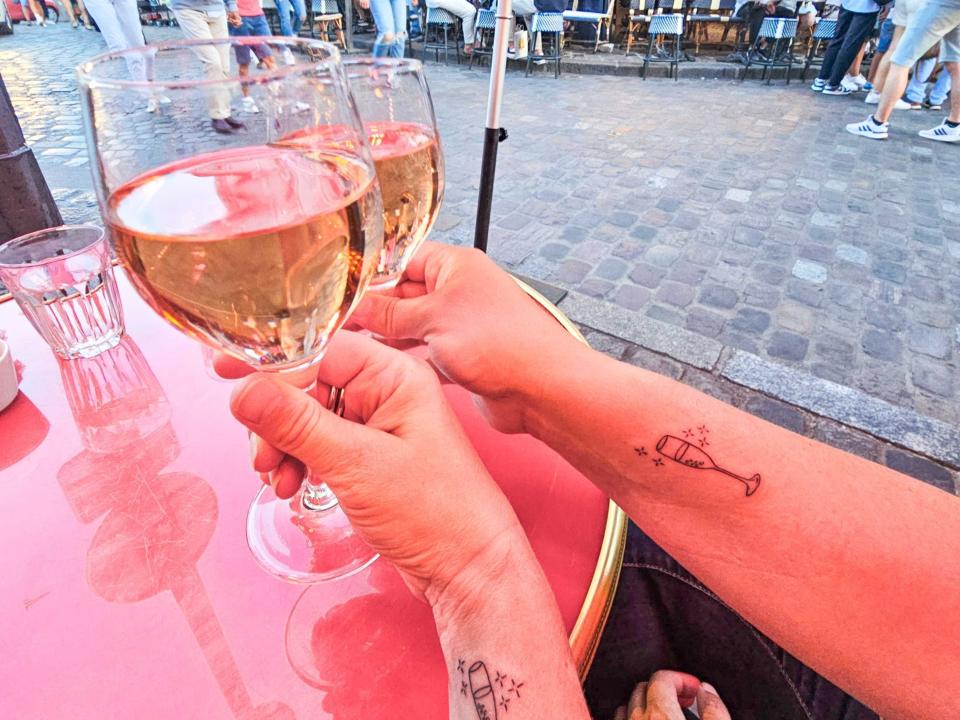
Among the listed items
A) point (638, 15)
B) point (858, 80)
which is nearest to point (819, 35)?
point (858, 80)

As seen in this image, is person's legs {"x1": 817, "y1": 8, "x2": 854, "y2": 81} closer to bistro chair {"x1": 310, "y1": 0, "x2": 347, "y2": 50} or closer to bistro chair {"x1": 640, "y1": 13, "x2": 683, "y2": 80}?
bistro chair {"x1": 640, "y1": 13, "x2": 683, "y2": 80}

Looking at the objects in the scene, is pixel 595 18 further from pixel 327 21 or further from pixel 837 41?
pixel 327 21

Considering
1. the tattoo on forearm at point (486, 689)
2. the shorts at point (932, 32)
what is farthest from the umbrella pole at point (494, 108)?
the shorts at point (932, 32)

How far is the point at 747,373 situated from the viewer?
10.1ft

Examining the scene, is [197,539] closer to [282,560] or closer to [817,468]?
[282,560]

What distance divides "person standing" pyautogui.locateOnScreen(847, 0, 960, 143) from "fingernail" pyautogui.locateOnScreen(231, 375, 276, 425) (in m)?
8.35

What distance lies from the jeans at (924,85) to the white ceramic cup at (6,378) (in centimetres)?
1187

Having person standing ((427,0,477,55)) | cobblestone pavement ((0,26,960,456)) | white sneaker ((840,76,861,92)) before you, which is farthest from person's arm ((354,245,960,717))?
person standing ((427,0,477,55))

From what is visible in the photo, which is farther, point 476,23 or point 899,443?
point 476,23

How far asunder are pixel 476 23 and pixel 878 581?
41.3ft

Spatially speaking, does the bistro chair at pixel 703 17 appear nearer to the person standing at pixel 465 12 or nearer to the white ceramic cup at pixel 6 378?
the person standing at pixel 465 12

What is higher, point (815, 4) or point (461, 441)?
point (815, 4)

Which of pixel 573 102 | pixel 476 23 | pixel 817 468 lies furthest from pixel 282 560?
pixel 476 23

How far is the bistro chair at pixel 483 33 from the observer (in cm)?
1104
